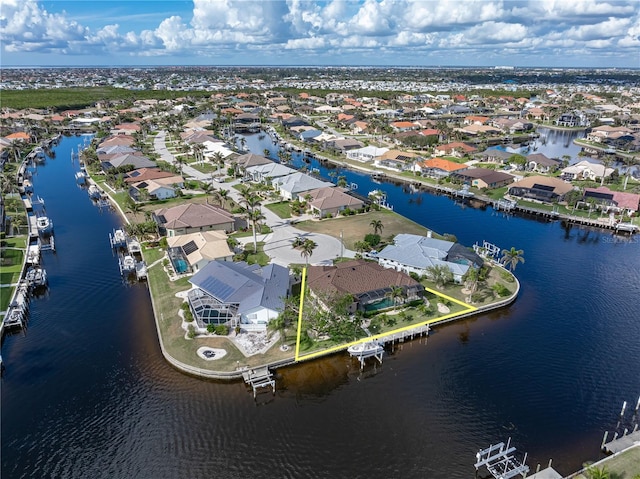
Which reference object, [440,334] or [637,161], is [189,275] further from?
[637,161]

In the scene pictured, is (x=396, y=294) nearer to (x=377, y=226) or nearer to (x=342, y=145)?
(x=377, y=226)

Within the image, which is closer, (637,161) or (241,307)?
(241,307)

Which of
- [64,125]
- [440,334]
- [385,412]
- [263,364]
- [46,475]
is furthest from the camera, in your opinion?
[64,125]

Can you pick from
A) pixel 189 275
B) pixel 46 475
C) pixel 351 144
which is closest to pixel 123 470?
pixel 46 475

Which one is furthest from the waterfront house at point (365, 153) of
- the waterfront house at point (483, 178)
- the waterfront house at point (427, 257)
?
the waterfront house at point (427, 257)

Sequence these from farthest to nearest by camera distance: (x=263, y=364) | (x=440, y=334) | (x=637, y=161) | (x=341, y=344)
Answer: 1. (x=637, y=161)
2. (x=440, y=334)
3. (x=341, y=344)
4. (x=263, y=364)

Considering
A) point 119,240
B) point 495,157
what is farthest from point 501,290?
point 495,157

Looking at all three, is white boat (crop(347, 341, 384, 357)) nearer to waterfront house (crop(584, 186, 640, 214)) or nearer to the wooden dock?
the wooden dock
